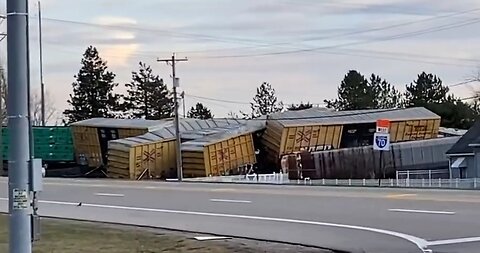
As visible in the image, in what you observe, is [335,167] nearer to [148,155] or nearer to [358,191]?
[148,155]

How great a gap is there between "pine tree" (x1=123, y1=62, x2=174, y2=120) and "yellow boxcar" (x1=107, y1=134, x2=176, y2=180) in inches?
1815

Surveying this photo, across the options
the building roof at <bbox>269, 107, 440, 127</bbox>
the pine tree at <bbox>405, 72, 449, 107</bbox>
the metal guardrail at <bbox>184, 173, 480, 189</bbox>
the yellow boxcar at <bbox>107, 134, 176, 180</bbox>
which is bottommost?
the metal guardrail at <bbox>184, 173, 480, 189</bbox>

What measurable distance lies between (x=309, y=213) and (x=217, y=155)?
36658 mm

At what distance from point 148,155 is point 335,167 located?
493 inches

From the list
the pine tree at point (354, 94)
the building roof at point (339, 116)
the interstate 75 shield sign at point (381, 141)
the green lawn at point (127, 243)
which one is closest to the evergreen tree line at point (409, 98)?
the pine tree at point (354, 94)

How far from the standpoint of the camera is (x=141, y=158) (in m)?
57.0

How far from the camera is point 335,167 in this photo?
58844 mm

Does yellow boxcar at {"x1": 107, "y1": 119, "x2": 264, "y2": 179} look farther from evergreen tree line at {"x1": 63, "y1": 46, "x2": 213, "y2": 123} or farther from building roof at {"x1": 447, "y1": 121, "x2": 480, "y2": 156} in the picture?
evergreen tree line at {"x1": 63, "y1": 46, "x2": 213, "y2": 123}

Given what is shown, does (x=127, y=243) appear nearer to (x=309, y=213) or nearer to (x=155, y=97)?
(x=309, y=213)

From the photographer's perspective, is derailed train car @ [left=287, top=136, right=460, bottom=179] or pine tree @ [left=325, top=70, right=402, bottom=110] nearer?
derailed train car @ [left=287, top=136, right=460, bottom=179]

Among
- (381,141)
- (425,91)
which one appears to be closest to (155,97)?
(425,91)

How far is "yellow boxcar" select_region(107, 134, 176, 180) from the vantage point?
56.6 m

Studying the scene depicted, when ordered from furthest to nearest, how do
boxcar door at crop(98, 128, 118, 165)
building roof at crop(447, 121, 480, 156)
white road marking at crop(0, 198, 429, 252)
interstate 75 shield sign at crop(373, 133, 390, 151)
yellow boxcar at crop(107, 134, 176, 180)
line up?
boxcar door at crop(98, 128, 118, 165) < yellow boxcar at crop(107, 134, 176, 180) < building roof at crop(447, 121, 480, 156) < interstate 75 shield sign at crop(373, 133, 390, 151) < white road marking at crop(0, 198, 429, 252)

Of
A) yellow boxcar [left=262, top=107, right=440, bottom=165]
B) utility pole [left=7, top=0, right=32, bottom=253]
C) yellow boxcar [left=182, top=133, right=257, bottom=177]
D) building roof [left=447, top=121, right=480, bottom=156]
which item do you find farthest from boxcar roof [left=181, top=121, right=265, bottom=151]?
utility pole [left=7, top=0, right=32, bottom=253]
